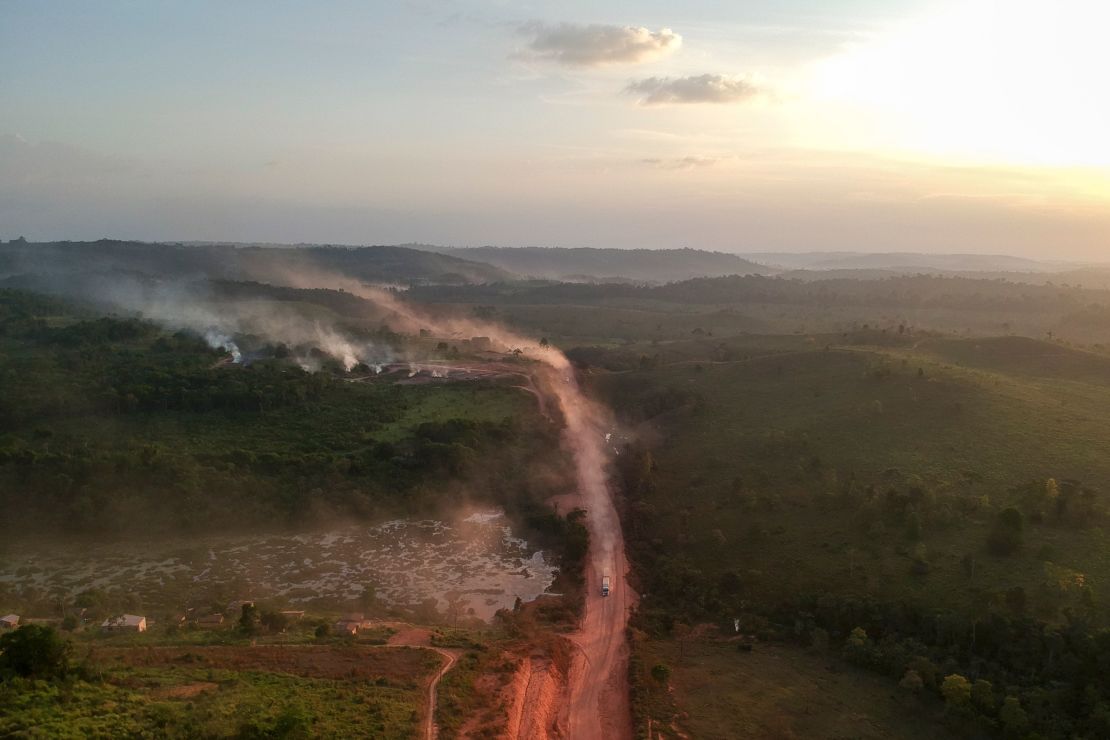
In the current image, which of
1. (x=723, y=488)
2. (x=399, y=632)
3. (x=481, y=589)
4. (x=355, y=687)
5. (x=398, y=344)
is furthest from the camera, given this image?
(x=398, y=344)

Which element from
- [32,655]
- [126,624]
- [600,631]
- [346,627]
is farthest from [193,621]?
[600,631]

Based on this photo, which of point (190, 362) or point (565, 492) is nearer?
point (565, 492)

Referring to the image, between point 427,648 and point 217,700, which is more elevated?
point 217,700

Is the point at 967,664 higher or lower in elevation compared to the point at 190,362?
lower

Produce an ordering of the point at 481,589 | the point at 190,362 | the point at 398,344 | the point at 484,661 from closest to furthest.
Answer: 1. the point at 484,661
2. the point at 481,589
3. the point at 190,362
4. the point at 398,344

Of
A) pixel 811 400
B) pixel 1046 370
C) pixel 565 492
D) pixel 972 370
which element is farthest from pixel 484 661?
pixel 1046 370

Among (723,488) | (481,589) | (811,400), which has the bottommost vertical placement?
(481,589)

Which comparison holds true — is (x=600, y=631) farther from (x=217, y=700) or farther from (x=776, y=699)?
(x=217, y=700)

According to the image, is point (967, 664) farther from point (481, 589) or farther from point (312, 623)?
point (312, 623)
